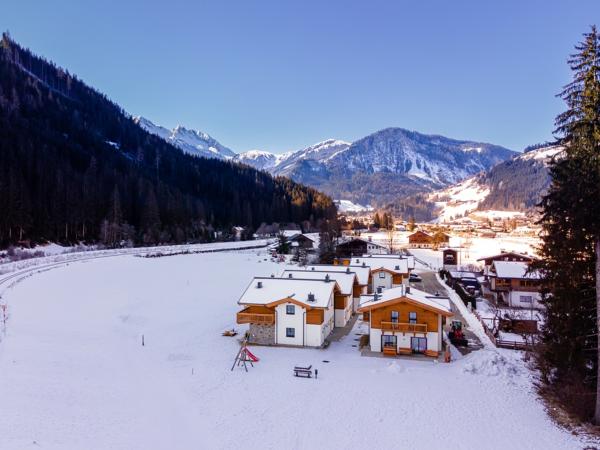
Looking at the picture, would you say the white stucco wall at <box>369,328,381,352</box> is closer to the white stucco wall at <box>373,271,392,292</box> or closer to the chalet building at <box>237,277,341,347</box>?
the chalet building at <box>237,277,341,347</box>

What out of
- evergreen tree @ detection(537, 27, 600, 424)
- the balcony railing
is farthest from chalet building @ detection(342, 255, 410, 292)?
evergreen tree @ detection(537, 27, 600, 424)

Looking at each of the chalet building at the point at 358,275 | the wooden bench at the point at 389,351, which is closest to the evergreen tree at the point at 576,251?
the wooden bench at the point at 389,351

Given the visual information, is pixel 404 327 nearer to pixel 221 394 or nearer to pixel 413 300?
pixel 413 300

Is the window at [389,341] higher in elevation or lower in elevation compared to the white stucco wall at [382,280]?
lower

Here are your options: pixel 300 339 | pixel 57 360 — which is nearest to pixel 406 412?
pixel 300 339

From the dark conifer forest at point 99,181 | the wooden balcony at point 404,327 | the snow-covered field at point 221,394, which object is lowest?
the snow-covered field at point 221,394

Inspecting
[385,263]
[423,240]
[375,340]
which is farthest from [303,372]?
[423,240]

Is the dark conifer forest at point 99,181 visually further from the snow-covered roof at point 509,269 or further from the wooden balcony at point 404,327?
the snow-covered roof at point 509,269
